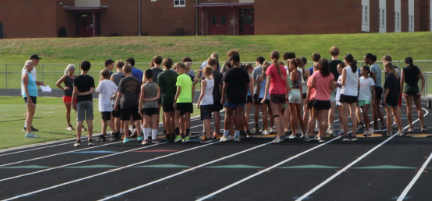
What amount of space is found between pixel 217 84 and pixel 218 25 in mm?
52338

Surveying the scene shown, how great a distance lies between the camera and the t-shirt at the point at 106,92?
15.3 metres

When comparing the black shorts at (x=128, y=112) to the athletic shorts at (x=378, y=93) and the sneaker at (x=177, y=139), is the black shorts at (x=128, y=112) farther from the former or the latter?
the athletic shorts at (x=378, y=93)

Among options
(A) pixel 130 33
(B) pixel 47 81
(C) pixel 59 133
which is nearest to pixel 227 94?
(C) pixel 59 133

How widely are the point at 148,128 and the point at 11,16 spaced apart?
56.0m

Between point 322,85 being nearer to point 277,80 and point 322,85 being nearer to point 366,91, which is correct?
point 277,80

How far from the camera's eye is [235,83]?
48.7ft

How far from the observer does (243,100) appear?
1498 centimetres

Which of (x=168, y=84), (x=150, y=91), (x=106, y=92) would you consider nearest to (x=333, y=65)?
(x=168, y=84)

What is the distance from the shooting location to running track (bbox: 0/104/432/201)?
9.24 m

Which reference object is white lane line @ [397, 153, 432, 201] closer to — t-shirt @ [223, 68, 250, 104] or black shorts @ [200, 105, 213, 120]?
t-shirt @ [223, 68, 250, 104]

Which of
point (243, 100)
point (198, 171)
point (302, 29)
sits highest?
point (302, 29)

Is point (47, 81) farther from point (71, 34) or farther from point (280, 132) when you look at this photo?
point (280, 132)

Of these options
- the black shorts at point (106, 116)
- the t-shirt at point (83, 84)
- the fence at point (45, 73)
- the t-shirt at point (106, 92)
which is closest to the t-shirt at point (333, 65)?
the t-shirt at point (106, 92)

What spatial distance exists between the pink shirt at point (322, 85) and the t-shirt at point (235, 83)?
4.84 feet
